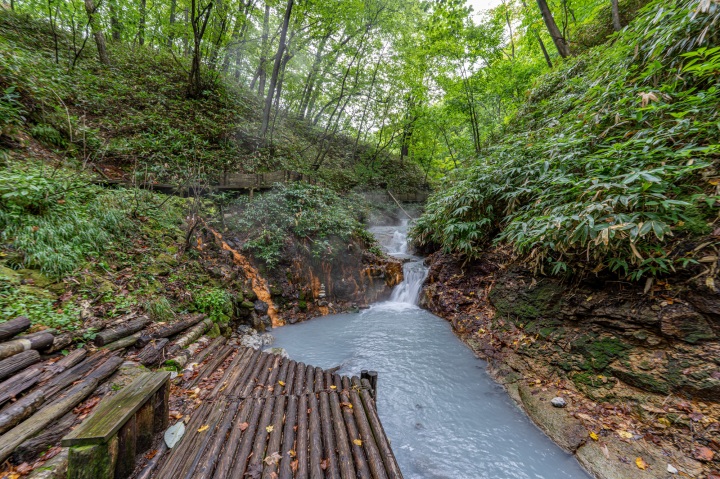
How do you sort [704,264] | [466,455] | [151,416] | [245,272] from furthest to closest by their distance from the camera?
[245,272] → [466,455] → [704,264] → [151,416]

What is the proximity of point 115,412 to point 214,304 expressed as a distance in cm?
339

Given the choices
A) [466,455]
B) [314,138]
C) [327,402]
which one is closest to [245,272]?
[327,402]

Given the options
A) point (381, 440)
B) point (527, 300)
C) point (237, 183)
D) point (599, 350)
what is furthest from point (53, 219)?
point (599, 350)

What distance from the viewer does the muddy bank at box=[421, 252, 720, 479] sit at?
2723mm

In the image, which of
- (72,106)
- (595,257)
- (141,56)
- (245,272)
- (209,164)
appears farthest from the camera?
(141,56)

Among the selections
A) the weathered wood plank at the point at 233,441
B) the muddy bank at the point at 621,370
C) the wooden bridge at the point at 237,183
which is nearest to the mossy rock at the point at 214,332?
the weathered wood plank at the point at 233,441

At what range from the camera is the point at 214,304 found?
5055 millimetres

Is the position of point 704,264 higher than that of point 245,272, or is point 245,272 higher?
point 704,264

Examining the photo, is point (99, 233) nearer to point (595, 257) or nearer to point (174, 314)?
point (174, 314)

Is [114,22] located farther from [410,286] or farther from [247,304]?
[410,286]

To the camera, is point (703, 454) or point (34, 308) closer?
point (703, 454)

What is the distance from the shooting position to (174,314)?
4.20 meters

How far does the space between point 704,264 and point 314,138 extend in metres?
17.3

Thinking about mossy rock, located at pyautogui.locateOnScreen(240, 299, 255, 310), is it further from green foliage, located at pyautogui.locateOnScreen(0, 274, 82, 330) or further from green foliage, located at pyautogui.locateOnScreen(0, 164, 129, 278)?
green foliage, located at pyautogui.locateOnScreen(0, 274, 82, 330)
